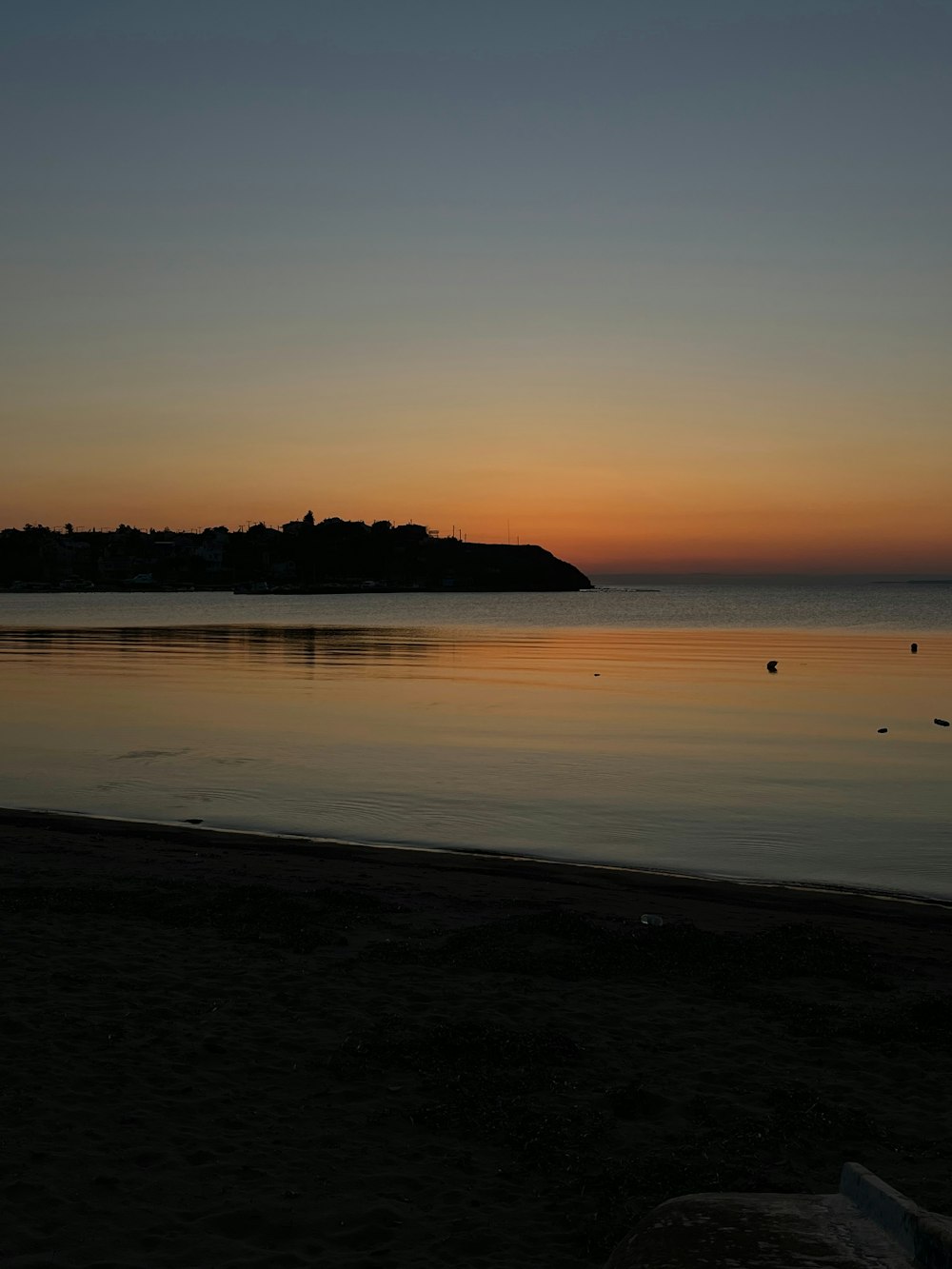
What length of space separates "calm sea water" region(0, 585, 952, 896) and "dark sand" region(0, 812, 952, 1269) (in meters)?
5.51

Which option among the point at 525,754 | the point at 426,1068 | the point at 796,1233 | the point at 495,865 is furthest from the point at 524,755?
the point at 796,1233

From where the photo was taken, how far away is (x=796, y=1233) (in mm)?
3115

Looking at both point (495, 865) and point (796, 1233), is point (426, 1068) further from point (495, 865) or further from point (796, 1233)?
point (495, 865)

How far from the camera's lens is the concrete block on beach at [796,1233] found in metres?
2.92

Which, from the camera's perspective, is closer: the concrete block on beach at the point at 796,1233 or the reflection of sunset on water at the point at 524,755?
the concrete block on beach at the point at 796,1233

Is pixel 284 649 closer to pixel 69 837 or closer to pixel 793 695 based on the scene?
pixel 793 695

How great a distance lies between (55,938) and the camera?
9.84m

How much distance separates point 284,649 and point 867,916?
58.0 metres

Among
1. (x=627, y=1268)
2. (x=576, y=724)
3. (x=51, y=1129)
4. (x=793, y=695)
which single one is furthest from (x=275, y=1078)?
(x=793, y=695)

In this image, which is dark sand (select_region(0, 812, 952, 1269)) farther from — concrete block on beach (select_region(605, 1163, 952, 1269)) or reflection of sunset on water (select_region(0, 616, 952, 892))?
reflection of sunset on water (select_region(0, 616, 952, 892))

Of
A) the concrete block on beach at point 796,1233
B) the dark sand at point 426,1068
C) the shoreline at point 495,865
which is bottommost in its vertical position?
the shoreline at point 495,865

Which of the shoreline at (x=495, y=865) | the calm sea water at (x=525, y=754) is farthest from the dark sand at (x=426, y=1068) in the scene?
the calm sea water at (x=525, y=754)

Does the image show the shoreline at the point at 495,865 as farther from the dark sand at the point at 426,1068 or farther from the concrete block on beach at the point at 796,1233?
the concrete block on beach at the point at 796,1233

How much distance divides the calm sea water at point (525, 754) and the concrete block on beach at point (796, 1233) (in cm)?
1260
